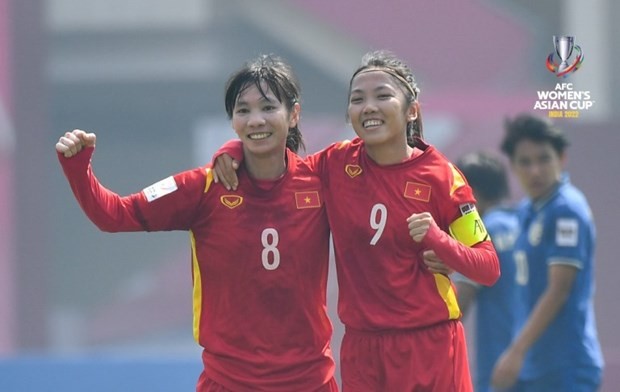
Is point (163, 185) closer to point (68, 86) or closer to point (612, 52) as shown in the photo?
point (612, 52)

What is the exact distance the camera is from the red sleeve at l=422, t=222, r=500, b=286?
10.6ft

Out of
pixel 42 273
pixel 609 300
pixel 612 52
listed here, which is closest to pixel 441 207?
pixel 609 300

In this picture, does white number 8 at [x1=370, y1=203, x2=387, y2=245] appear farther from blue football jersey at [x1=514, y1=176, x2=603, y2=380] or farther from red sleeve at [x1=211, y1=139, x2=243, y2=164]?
blue football jersey at [x1=514, y1=176, x2=603, y2=380]

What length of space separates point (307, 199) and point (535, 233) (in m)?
1.60

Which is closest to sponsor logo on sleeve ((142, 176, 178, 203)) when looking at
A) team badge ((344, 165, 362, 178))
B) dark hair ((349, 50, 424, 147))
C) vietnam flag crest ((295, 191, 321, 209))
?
vietnam flag crest ((295, 191, 321, 209))

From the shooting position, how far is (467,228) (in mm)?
3436

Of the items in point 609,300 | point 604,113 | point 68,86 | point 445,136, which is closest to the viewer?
point 609,300

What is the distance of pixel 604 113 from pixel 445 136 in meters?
2.08

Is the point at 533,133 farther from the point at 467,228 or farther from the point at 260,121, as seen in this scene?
the point at 260,121

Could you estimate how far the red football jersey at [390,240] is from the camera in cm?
341

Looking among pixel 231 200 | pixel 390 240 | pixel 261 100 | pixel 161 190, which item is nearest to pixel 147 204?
pixel 161 190

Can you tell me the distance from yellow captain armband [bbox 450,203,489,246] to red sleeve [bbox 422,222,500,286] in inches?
0.9

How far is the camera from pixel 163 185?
350cm

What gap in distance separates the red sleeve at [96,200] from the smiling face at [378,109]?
2.27ft
